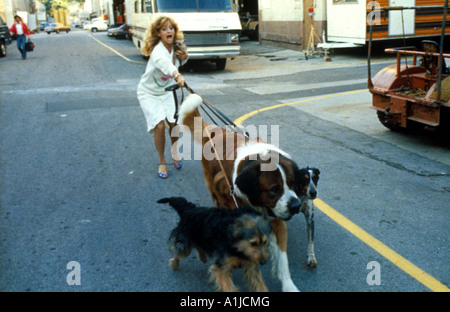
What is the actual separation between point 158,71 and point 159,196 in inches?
59.8

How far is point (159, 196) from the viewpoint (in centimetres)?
535

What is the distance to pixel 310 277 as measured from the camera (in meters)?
3.55

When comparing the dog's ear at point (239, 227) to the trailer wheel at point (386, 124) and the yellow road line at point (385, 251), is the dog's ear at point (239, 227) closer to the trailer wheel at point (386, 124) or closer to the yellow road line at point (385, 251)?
the yellow road line at point (385, 251)

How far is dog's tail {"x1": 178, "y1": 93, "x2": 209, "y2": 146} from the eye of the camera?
4.58 m

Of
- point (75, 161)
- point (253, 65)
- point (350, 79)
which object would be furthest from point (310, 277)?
point (253, 65)

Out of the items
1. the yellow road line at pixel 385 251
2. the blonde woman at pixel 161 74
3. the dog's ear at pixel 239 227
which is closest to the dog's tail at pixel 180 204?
the dog's ear at pixel 239 227

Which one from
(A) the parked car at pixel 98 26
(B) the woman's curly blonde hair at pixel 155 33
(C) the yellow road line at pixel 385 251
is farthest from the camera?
(A) the parked car at pixel 98 26

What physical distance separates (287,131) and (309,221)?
14.3 ft

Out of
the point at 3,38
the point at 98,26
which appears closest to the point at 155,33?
the point at 3,38

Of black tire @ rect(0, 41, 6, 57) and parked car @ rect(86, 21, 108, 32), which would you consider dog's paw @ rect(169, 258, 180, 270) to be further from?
parked car @ rect(86, 21, 108, 32)

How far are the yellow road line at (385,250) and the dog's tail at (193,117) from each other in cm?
146

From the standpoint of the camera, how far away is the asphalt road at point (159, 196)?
3625 millimetres

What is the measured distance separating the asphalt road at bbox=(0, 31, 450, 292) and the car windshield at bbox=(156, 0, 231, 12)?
4771 millimetres
